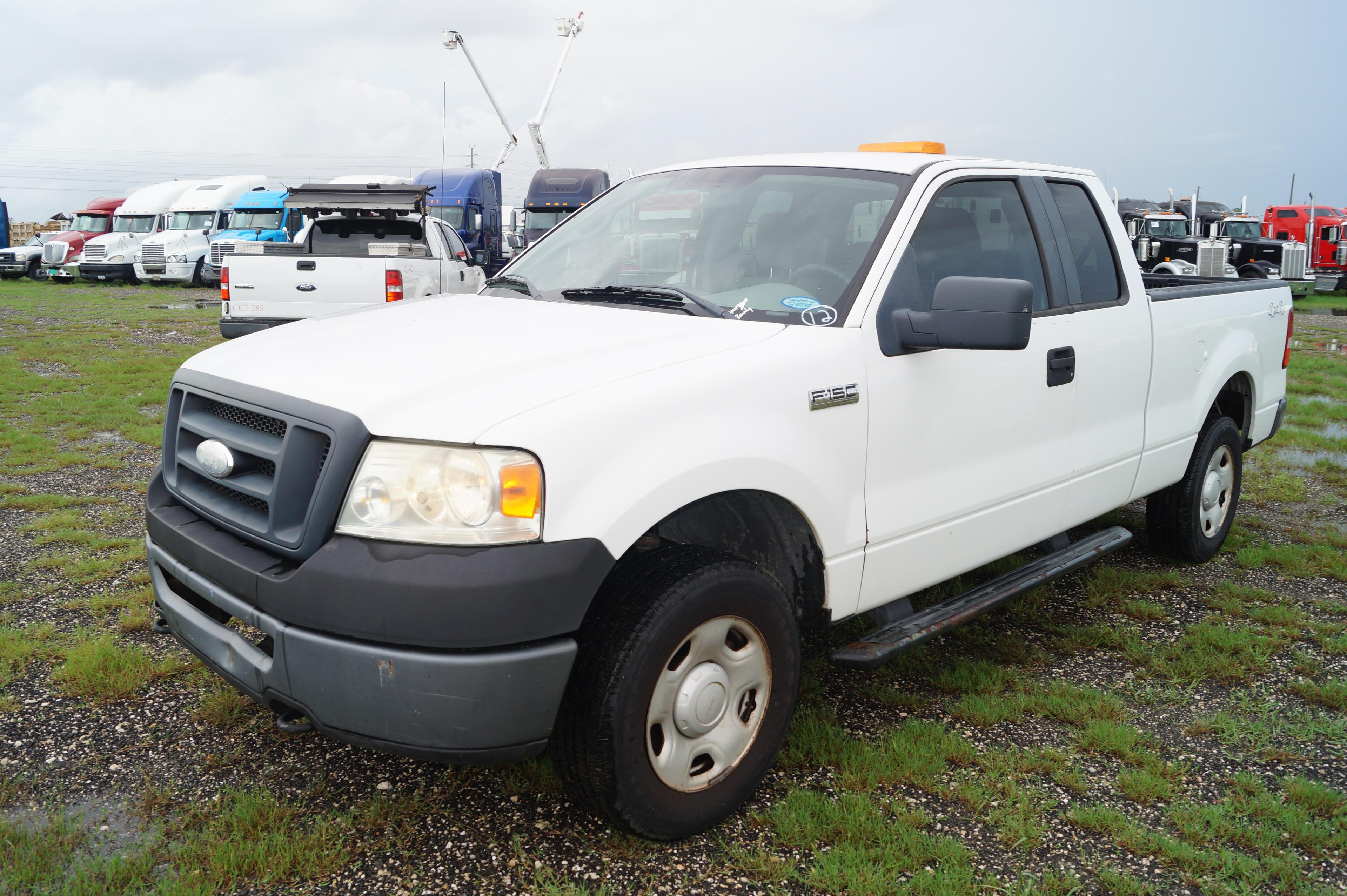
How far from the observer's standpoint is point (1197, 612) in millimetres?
4625

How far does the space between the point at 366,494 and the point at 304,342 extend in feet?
3.06

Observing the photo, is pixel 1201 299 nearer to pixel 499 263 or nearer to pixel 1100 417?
pixel 1100 417

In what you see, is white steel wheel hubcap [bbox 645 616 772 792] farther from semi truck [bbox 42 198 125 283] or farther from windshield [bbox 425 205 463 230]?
semi truck [bbox 42 198 125 283]

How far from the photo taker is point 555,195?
1000 inches

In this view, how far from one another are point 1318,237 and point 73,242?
35237 millimetres

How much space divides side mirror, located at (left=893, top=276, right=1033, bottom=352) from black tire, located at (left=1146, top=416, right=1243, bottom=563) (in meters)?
2.52

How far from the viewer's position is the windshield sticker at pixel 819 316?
303 cm

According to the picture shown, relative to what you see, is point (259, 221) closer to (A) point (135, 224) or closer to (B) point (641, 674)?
(A) point (135, 224)

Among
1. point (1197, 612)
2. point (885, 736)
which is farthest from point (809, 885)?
point (1197, 612)

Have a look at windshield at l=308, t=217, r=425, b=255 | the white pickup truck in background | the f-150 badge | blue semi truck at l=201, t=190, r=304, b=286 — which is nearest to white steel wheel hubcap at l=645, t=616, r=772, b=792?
the f-150 badge

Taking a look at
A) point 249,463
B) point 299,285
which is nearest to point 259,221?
point 299,285

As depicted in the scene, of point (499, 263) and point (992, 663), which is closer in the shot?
point (992, 663)

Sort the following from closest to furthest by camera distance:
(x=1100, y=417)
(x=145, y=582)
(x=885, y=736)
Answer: (x=885, y=736) → (x=1100, y=417) → (x=145, y=582)

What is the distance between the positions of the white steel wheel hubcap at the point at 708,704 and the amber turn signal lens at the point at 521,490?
0.55 meters
